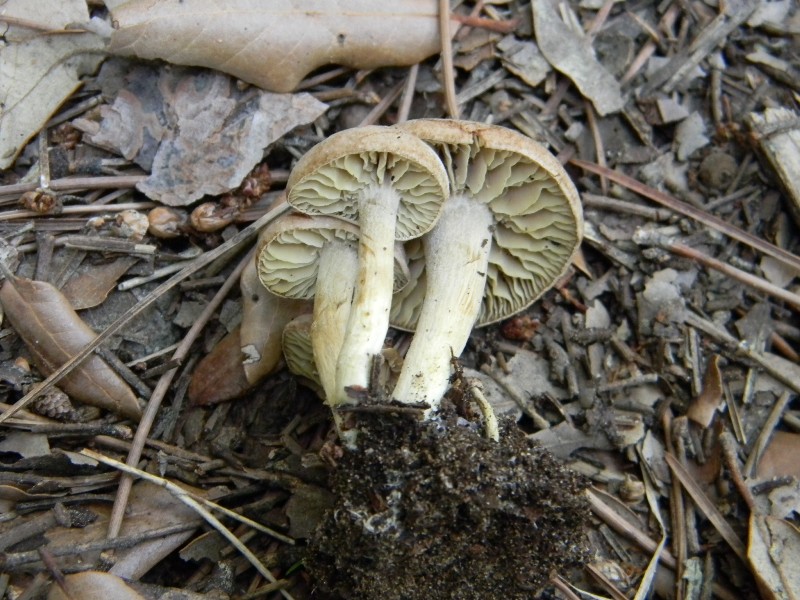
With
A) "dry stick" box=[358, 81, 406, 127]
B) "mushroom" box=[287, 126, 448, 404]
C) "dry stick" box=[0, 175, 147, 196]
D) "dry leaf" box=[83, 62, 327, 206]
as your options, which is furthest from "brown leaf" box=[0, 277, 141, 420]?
"dry stick" box=[358, 81, 406, 127]

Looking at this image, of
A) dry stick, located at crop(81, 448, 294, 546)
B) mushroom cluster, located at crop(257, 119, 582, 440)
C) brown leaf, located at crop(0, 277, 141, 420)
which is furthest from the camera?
brown leaf, located at crop(0, 277, 141, 420)

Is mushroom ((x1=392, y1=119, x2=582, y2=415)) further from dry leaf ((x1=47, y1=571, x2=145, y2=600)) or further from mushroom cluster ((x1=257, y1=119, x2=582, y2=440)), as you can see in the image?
dry leaf ((x1=47, y1=571, x2=145, y2=600))

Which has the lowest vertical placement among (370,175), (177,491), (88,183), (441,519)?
(177,491)

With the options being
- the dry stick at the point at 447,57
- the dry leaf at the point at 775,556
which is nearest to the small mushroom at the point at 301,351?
the dry stick at the point at 447,57

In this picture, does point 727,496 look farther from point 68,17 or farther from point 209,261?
point 68,17

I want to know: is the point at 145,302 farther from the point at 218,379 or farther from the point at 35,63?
the point at 35,63

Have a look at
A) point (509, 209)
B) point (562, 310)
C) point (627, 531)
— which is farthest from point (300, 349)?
point (627, 531)

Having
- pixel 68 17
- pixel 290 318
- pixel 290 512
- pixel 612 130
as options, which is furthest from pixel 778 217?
pixel 68 17
